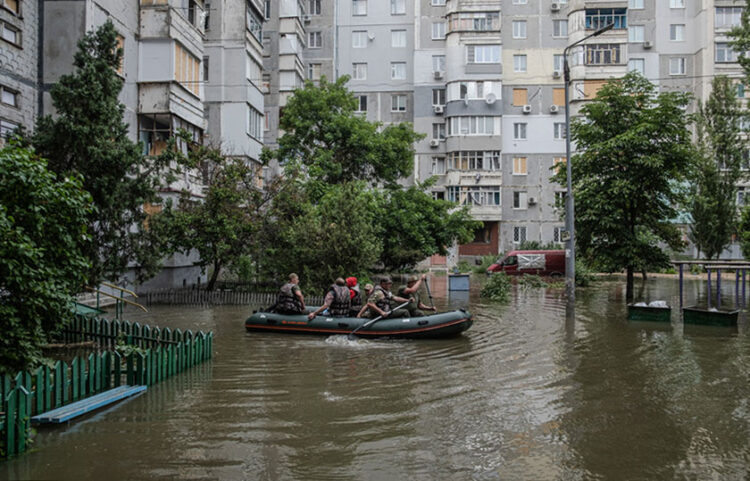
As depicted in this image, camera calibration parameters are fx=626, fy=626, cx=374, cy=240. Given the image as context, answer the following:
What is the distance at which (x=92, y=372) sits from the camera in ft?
31.2

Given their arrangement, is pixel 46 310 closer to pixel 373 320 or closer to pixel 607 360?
pixel 373 320

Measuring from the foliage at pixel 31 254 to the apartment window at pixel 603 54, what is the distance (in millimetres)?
46243

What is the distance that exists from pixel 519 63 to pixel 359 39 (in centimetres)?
1326

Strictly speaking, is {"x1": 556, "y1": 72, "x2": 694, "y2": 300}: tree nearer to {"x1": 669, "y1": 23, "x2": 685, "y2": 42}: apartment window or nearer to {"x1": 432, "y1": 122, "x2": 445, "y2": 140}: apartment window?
{"x1": 432, "y1": 122, "x2": 445, "y2": 140}: apartment window

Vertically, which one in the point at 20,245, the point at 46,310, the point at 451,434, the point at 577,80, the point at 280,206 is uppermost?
the point at 577,80

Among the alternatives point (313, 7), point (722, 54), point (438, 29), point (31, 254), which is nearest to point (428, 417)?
point (31, 254)

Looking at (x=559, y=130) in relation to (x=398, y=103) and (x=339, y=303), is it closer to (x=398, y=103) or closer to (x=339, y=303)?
(x=398, y=103)

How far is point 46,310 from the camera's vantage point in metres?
8.02

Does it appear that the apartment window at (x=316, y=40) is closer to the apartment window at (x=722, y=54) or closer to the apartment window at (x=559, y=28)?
the apartment window at (x=559, y=28)

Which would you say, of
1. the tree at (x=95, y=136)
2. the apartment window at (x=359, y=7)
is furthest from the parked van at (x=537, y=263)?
the tree at (x=95, y=136)

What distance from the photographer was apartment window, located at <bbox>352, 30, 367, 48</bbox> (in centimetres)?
5197

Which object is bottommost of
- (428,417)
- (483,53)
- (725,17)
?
(428,417)

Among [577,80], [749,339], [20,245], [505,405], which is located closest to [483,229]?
[577,80]

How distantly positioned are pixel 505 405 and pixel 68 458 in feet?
19.7
